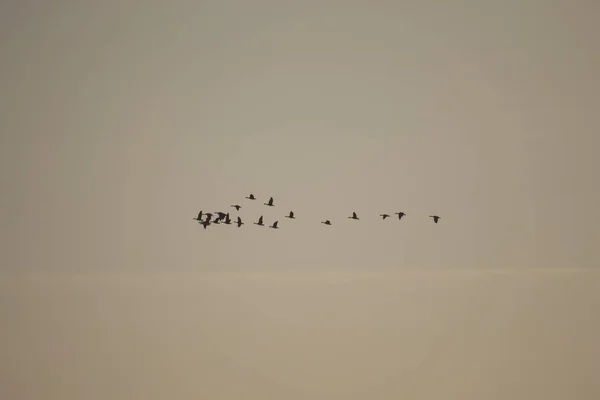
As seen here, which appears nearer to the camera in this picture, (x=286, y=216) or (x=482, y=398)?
(x=482, y=398)

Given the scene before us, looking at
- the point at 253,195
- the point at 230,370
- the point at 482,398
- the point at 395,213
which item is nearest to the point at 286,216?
the point at 253,195

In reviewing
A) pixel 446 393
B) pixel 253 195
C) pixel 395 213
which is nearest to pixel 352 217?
pixel 395 213

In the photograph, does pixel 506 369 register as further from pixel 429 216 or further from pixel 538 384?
pixel 429 216

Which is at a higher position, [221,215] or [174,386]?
[221,215]

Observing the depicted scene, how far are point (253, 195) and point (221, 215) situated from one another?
2.41 feet

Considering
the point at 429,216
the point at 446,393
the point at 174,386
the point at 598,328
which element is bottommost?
the point at 174,386

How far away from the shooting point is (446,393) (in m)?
10.2

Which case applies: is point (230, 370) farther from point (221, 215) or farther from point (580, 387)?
point (580, 387)

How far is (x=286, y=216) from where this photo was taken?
10.9m

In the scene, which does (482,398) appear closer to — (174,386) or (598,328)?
(598,328)

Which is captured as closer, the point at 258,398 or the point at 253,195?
the point at 258,398

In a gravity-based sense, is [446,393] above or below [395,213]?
below

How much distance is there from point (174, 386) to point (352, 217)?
4479 millimetres

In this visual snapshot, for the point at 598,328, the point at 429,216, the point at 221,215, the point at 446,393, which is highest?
the point at 429,216
